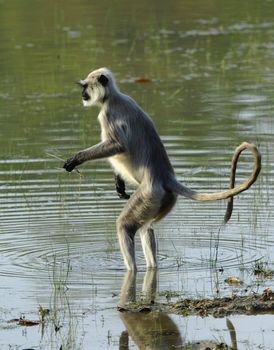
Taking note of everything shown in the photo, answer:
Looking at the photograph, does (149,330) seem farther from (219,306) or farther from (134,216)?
(134,216)

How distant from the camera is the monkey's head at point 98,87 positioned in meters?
10.3

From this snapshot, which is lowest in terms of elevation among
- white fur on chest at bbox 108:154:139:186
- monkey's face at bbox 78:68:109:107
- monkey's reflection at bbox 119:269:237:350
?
monkey's reflection at bbox 119:269:237:350

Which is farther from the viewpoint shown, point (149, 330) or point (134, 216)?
point (134, 216)

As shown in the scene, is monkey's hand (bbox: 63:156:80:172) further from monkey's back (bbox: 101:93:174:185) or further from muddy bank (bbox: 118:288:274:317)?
muddy bank (bbox: 118:288:274:317)

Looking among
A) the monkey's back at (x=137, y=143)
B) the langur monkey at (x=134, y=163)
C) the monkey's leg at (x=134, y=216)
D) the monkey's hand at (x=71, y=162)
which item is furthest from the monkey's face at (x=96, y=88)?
the monkey's leg at (x=134, y=216)

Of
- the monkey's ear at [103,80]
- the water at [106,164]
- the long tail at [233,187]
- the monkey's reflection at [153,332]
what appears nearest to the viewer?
the monkey's reflection at [153,332]

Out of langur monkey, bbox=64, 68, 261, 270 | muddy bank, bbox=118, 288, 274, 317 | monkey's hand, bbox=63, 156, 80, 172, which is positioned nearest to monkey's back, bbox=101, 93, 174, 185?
langur monkey, bbox=64, 68, 261, 270

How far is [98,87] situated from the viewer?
1029 centimetres

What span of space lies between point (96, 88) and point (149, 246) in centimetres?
146

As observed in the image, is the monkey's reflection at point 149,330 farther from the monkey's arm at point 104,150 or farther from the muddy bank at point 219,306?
the monkey's arm at point 104,150

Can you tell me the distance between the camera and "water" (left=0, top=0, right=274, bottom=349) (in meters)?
8.89

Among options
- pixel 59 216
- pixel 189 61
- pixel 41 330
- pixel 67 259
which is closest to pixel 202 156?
pixel 59 216

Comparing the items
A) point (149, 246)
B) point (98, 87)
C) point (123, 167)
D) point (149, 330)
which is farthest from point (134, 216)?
point (149, 330)

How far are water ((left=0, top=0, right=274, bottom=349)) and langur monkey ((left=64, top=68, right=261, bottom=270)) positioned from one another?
38 centimetres
